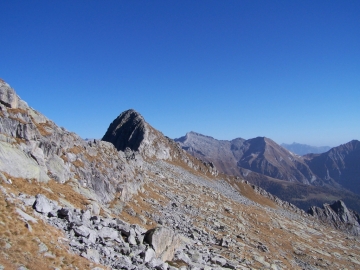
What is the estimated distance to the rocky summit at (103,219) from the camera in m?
Result: 19.0

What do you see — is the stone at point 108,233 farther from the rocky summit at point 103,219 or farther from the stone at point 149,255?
the stone at point 149,255

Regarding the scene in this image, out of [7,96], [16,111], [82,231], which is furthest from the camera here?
[7,96]

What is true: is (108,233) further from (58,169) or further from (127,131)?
(127,131)

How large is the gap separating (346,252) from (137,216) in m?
Result: 82.8

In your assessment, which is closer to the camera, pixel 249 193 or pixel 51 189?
pixel 51 189

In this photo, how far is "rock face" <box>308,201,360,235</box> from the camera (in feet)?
525

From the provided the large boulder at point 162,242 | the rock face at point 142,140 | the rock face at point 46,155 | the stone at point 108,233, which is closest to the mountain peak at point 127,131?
the rock face at point 142,140

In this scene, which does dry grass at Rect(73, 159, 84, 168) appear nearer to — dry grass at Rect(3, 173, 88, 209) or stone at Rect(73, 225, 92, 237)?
dry grass at Rect(3, 173, 88, 209)

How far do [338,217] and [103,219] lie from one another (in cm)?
18879

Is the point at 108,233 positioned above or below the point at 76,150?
below

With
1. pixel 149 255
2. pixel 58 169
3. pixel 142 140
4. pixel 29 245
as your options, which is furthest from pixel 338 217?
pixel 29 245

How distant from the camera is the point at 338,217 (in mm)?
169750

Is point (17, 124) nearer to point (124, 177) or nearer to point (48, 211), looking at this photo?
point (48, 211)

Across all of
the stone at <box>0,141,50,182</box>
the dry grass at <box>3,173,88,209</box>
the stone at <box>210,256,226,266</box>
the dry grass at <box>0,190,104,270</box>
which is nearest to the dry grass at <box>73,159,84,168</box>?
the dry grass at <box>3,173,88,209</box>
